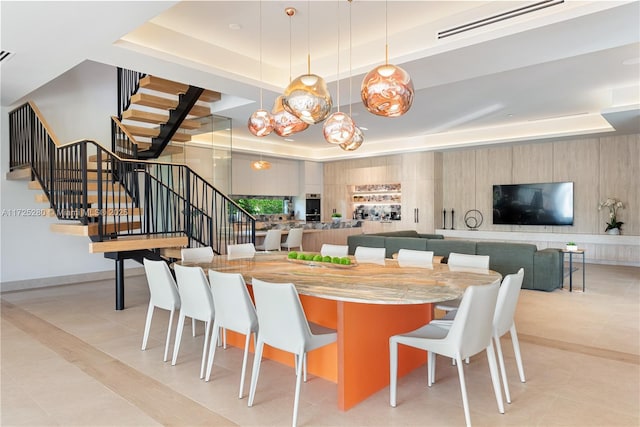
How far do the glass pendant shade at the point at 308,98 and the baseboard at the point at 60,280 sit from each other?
6.18m

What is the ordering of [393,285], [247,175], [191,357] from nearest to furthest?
1. [393,285]
2. [191,357]
3. [247,175]

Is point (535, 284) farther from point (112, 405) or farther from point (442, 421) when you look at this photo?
point (112, 405)

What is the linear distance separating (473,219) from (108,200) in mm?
8320

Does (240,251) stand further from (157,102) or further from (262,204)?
(262,204)

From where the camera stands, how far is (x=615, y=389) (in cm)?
291

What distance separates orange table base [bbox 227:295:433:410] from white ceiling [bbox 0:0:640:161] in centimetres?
269

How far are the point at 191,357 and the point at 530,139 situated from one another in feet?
26.9

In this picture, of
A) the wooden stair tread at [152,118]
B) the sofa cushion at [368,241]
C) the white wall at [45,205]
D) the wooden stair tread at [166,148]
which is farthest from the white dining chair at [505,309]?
the white wall at [45,205]

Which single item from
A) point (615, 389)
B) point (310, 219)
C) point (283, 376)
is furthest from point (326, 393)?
point (310, 219)

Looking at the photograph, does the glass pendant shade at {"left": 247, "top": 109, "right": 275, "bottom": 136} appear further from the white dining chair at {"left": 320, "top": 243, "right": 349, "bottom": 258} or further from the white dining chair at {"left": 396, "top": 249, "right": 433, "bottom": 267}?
the white dining chair at {"left": 396, "top": 249, "right": 433, "bottom": 267}

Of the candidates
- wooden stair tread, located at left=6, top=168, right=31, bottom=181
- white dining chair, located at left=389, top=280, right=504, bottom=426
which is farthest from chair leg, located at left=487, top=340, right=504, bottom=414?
wooden stair tread, located at left=6, top=168, right=31, bottom=181

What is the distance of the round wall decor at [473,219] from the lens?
1027 centimetres

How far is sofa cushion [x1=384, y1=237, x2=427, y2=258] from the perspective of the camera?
693 centimetres

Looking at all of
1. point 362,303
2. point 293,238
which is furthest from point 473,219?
point 362,303
